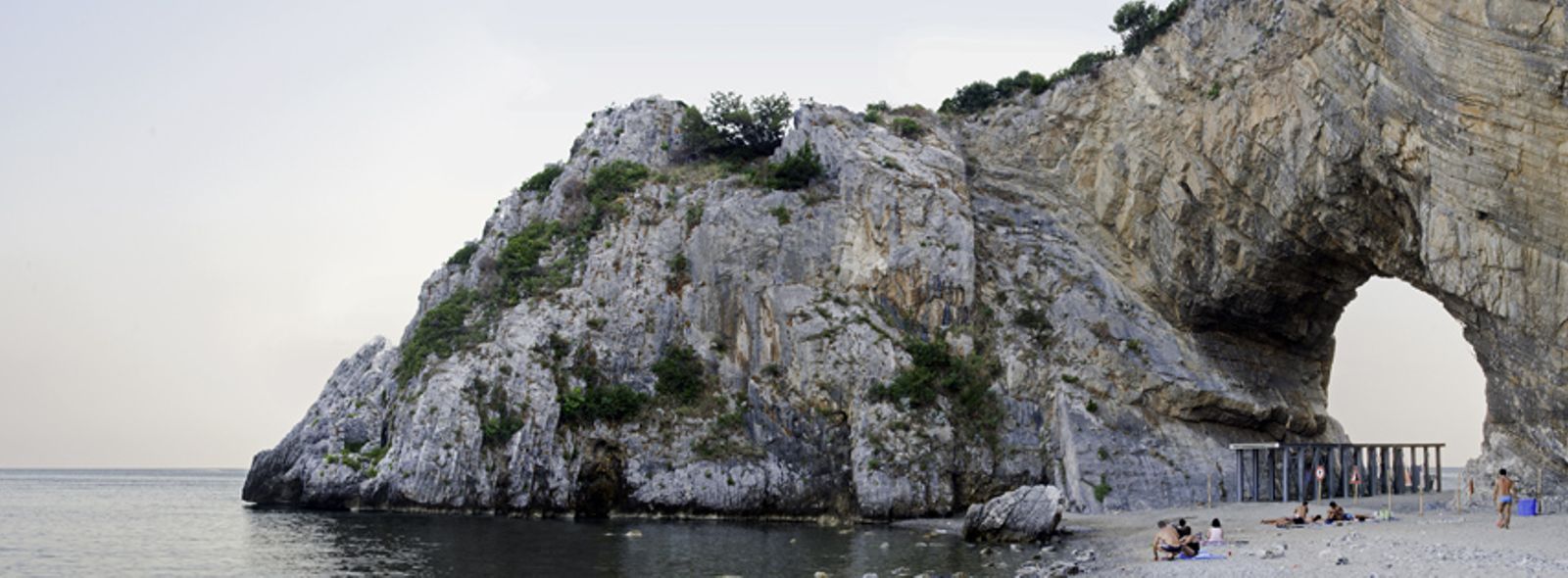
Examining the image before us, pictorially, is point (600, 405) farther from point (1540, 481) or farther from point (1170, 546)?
point (1540, 481)

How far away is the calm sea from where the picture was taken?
32319mm

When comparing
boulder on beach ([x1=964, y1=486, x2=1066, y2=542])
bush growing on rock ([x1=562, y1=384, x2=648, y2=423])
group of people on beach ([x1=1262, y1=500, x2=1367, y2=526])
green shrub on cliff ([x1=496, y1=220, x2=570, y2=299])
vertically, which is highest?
green shrub on cliff ([x1=496, y1=220, x2=570, y2=299])

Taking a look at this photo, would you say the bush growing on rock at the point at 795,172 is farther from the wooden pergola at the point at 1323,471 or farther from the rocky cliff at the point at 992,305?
the wooden pergola at the point at 1323,471

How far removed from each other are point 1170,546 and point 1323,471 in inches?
811

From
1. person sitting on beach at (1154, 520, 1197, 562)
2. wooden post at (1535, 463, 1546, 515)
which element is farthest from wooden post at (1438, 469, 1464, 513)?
person sitting on beach at (1154, 520, 1197, 562)

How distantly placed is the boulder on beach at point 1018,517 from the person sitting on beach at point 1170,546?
30.0ft

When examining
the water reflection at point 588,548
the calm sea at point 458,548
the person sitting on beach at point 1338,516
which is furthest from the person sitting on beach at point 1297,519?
the water reflection at point 588,548

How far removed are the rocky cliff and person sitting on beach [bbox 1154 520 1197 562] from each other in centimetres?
1373

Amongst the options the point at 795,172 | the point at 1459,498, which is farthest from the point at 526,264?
the point at 1459,498

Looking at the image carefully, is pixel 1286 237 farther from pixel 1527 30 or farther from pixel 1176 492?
pixel 1527 30

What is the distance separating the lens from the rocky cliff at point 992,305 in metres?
40.3

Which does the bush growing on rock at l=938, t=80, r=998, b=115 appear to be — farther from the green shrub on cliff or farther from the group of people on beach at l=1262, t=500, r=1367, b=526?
the group of people on beach at l=1262, t=500, r=1367, b=526

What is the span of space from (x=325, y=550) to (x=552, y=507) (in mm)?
16491

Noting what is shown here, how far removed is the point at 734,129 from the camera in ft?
235
